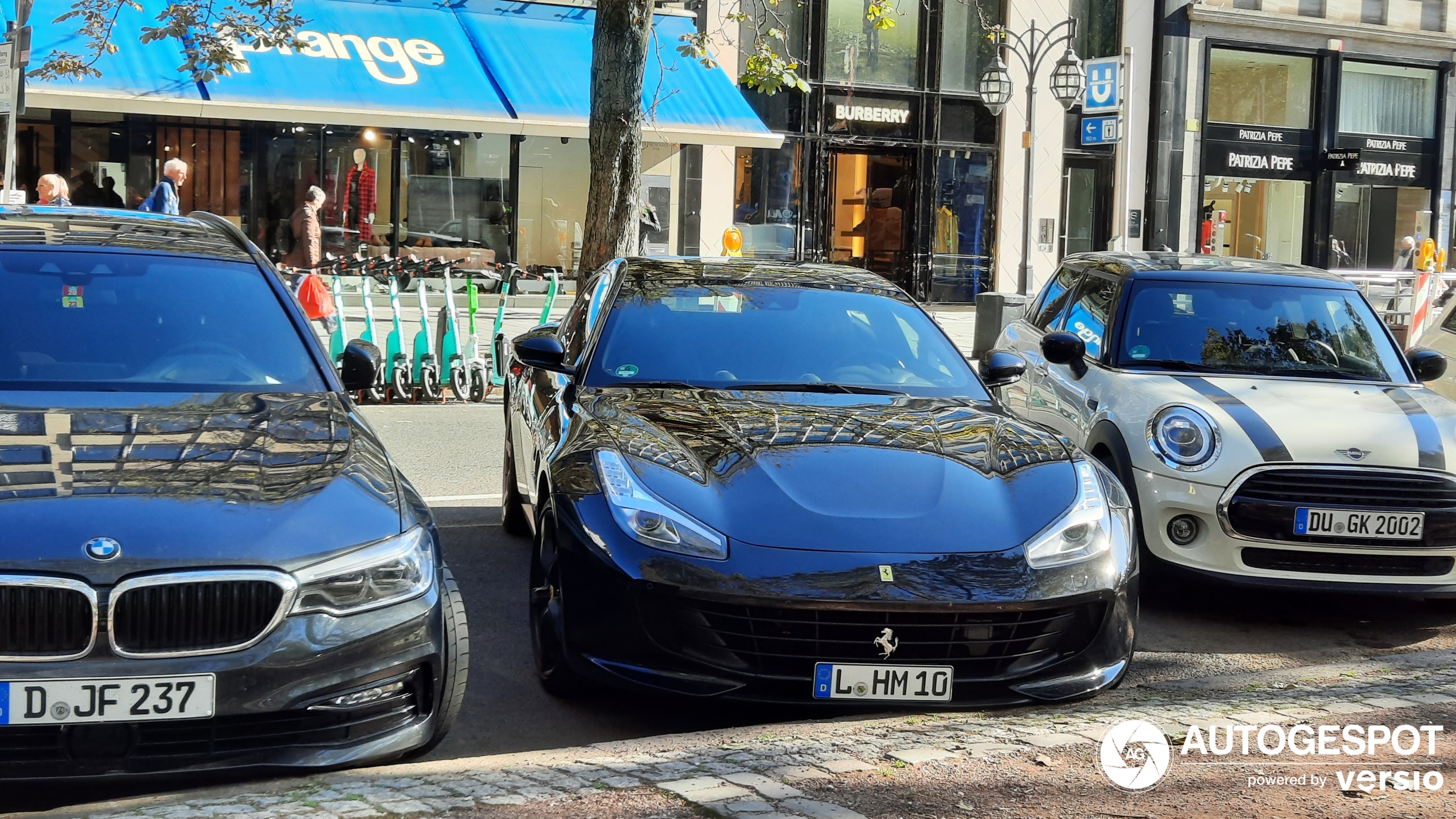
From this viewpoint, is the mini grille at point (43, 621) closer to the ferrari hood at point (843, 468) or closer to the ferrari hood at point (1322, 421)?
the ferrari hood at point (843, 468)

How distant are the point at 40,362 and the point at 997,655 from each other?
3.16 metres

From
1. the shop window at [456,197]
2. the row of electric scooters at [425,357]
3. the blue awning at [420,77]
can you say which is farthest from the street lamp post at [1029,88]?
the row of electric scooters at [425,357]

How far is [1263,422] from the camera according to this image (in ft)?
22.1

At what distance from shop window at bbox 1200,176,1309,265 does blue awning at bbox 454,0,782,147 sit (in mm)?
12219

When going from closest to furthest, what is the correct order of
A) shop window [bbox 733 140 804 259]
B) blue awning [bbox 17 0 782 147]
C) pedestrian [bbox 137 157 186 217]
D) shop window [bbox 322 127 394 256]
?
pedestrian [bbox 137 157 186 217]
blue awning [bbox 17 0 782 147]
shop window [bbox 322 127 394 256]
shop window [bbox 733 140 804 259]

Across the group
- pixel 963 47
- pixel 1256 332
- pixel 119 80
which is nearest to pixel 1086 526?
pixel 1256 332

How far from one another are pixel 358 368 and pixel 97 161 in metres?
17.5

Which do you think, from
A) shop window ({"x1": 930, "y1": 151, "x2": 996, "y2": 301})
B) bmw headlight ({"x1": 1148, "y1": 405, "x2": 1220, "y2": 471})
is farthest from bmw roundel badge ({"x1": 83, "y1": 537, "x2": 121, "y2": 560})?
shop window ({"x1": 930, "y1": 151, "x2": 996, "y2": 301})

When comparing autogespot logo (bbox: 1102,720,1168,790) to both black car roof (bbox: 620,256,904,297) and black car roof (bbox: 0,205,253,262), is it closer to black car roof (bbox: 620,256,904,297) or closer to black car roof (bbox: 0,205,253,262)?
black car roof (bbox: 620,256,904,297)

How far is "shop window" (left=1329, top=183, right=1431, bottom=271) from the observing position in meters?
32.9

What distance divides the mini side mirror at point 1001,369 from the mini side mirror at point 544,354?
176 centimetres

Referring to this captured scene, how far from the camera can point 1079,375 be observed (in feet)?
26.0

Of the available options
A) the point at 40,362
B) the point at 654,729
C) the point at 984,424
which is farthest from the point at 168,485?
the point at 984,424

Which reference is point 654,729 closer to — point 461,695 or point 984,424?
point 461,695
